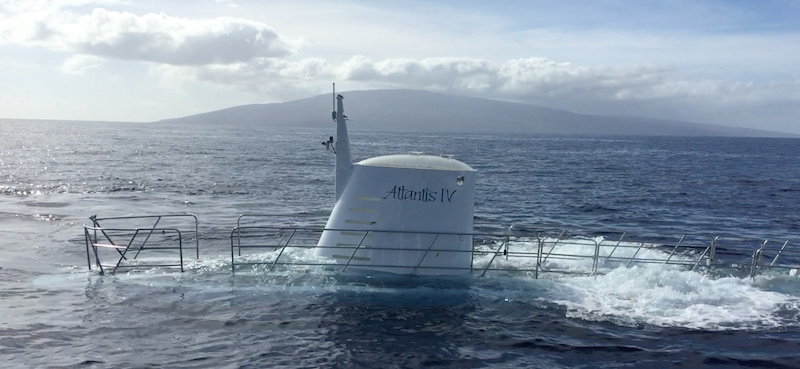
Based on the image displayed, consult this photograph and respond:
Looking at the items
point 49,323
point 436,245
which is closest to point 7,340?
point 49,323

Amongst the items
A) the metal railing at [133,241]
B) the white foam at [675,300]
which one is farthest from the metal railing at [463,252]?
the white foam at [675,300]

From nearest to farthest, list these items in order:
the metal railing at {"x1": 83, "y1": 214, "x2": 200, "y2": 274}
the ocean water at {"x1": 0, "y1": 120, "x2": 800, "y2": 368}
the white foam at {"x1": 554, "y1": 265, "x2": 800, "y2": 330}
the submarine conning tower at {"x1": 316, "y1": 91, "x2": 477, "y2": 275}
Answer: the ocean water at {"x1": 0, "y1": 120, "x2": 800, "y2": 368}, the white foam at {"x1": 554, "y1": 265, "x2": 800, "y2": 330}, the submarine conning tower at {"x1": 316, "y1": 91, "x2": 477, "y2": 275}, the metal railing at {"x1": 83, "y1": 214, "x2": 200, "y2": 274}

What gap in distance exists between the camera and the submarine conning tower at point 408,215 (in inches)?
635

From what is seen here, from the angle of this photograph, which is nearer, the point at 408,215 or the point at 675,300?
the point at 675,300

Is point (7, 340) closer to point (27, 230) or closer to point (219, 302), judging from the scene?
point (219, 302)

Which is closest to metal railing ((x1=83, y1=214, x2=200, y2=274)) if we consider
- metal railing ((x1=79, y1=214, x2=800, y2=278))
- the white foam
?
metal railing ((x1=79, y1=214, x2=800, y2=278))

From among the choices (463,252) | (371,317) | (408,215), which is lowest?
(371,317)

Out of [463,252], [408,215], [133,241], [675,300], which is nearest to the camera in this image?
[675,300]

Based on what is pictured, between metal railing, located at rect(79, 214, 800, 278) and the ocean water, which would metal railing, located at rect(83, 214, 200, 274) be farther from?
the ocean water

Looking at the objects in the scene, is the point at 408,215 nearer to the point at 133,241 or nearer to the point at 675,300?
the point at 675,300

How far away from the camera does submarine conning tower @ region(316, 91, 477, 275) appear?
1614cm

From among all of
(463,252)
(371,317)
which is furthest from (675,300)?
(371,317)

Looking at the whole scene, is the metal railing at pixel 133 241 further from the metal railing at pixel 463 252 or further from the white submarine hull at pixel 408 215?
the white submarine hull at pixel 408 215

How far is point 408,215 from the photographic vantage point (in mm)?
16125
